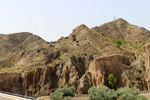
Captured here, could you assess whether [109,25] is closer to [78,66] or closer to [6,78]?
[78,66]

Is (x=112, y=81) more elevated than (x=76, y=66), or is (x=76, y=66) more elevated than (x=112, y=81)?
(x=76, y=66)

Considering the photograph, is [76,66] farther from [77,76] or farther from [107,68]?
[107,68]

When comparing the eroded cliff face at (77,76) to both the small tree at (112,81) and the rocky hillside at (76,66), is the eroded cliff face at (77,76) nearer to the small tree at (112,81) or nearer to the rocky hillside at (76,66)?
the rocky hillside at (76,66)

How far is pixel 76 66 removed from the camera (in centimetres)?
4869

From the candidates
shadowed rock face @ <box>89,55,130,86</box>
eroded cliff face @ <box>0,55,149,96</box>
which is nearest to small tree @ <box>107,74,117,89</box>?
eroded cliff face @ <box>0,55,149,96</box>

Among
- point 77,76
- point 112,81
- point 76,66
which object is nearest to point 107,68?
point 112,81

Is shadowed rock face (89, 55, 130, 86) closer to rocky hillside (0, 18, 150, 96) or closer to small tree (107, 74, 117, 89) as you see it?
rocky hillside (0, 18, 150, 96)

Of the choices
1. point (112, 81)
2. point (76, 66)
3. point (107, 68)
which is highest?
point (76, 66)

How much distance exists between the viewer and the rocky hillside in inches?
1572

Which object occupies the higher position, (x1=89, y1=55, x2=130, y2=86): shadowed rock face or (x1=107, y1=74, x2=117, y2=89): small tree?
(x1=89, y1=55, x2=130, y2=86): shadowed rock face

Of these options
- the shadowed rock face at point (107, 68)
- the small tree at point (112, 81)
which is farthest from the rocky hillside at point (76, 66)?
the small tree at point (112, 81)

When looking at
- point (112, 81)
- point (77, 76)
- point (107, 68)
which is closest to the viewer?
point (112, 81)

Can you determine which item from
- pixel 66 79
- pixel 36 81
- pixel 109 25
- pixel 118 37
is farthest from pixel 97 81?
pixel 109 25

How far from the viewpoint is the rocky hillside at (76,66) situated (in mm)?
39938
